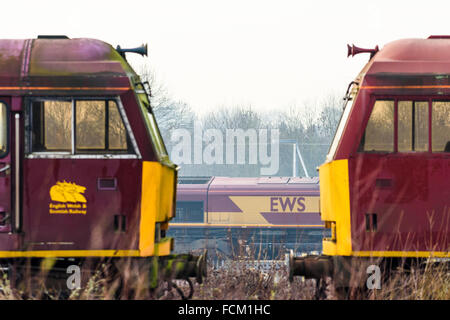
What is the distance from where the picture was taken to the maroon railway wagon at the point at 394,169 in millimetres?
7715

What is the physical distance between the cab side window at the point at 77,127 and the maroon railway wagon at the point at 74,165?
11 mm

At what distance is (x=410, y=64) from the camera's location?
7906 mm

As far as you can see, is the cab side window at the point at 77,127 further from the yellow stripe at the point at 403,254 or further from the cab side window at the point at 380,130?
the yellow stripe at the point at 403,254

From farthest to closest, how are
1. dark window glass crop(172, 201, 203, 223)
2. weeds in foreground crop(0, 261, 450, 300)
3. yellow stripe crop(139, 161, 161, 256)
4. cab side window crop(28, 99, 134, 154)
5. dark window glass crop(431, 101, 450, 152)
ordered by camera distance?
dark window glass crop(172, 201, 203, 223) → dark window glass crop(431, 101, 450, 152) → cab side window crop(28, 99, 134, 154) → yellow stripe crop(139, 161, 161, 256) → weeds in foreground crop(0, 261, 450, 300)

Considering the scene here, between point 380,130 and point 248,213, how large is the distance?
10523mm

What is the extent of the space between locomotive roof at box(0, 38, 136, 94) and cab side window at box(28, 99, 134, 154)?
0.19 m

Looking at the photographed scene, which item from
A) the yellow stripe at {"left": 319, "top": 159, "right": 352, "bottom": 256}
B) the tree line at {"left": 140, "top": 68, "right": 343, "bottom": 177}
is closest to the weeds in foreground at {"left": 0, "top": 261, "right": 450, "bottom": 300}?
the yellow stripe at {"left": 319, "top": 159, "right": 352, "bottom": 256}

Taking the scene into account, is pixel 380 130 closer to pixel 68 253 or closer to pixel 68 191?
pixel 68 191

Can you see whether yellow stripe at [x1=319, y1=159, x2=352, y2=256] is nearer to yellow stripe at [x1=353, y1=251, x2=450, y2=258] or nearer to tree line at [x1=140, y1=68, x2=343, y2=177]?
yellow stripe at [x1=353, y1=251, x2=450, y2=258]

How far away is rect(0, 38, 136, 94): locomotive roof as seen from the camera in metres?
7.63

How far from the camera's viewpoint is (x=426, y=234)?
304 inches

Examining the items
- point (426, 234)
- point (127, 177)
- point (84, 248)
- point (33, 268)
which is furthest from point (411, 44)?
point (33, 268)

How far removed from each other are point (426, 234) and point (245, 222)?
34.8 feet

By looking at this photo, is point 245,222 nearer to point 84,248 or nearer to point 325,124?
point 84,248
